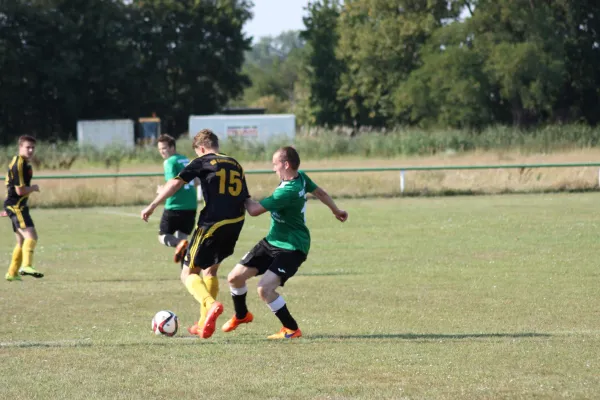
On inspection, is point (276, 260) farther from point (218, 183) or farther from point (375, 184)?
point (375, 184)

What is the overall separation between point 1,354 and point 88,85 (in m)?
62.8

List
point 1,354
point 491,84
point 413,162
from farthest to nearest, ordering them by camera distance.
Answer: point 491,84
point 413,162
point 1,354

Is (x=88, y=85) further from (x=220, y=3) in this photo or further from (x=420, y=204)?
(x=420, y=204)

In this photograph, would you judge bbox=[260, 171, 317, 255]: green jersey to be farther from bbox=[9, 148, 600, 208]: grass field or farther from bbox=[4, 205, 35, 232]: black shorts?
bbox=[9, 148, 600, 208]: grass field

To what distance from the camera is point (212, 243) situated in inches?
341

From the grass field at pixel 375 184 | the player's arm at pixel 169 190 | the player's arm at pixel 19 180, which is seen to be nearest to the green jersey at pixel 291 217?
the player's arm at pixel 169 190

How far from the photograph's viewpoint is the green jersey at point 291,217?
8312mm

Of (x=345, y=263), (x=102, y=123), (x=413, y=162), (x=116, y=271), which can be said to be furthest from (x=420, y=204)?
(x=102, y=123)

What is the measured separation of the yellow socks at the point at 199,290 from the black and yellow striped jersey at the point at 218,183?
54 cm

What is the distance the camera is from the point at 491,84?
5906cm

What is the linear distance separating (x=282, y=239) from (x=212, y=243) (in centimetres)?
64

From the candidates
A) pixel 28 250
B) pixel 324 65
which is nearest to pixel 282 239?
pixel 28 250

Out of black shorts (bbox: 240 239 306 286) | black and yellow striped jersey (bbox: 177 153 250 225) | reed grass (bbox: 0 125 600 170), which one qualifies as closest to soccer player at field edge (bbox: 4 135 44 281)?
black and yellow striped jersey (bbox: 177 153 250 225)

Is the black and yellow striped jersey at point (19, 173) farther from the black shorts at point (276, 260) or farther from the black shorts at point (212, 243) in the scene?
the black shorts at point (276, 260)
